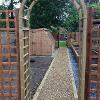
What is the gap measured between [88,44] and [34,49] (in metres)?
14.7

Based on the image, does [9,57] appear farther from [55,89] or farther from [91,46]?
[55,89]

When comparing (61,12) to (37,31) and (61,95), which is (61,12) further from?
(61,95)

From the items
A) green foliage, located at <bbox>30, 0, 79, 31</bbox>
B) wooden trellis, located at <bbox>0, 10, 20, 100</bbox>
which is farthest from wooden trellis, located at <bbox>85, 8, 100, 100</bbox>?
green foliage, located at <bbox>30, 0, 79, 31</bbox>

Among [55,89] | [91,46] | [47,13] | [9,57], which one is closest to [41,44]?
[47,13]

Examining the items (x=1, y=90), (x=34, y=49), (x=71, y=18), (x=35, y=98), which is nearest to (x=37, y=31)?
(x=34, y=49)

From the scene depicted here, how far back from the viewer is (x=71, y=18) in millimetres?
28547

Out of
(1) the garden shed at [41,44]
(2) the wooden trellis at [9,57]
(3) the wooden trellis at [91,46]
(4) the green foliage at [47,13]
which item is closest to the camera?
(3) the wooden trellis at [91,46]

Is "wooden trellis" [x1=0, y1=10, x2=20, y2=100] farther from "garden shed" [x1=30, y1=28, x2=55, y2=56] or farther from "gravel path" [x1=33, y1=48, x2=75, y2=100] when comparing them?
"garden shed" [x1=30, y1=28, x2=55, y2=56]

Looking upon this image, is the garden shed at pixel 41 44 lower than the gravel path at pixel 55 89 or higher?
higher

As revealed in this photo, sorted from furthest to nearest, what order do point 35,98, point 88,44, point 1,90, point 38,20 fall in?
point 38,20, point 35,98, point 1,90, point 88,44

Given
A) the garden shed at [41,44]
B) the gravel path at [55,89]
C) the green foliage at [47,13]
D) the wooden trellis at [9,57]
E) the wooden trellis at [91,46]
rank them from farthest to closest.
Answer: the green foliage at [47,13], the garden shed at [41,44], the gravel path at [55,89], the wooden trellis at [9,57], the wooden trellis at [91,46]

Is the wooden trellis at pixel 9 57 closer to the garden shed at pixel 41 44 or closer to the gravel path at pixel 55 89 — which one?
the gravel path at pixel 55 89

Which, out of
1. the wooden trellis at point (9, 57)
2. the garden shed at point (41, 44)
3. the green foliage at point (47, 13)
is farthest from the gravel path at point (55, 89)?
the green foliage at point (47, 13)

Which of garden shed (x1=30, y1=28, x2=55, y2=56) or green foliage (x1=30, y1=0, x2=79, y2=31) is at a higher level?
green foliage (x1=30, y1=0, x2=79, y2=31)
